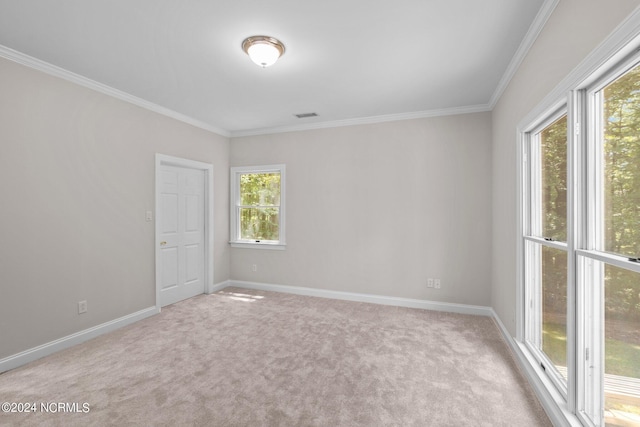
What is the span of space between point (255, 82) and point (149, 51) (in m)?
0.98

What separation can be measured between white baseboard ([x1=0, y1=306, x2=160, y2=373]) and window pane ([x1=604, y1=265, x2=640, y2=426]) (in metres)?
4.15

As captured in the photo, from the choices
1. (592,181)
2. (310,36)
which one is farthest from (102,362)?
(592,181)

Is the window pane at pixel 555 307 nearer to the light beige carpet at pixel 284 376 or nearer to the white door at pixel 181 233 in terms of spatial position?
the light beige carpet at pixel 284 376

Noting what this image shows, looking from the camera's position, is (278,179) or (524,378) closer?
(524,378)

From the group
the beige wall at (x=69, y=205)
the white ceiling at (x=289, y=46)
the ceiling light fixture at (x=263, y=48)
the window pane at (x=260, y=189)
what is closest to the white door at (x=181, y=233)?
the beige wall at (x=69, y=205)

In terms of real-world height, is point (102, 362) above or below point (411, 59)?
below

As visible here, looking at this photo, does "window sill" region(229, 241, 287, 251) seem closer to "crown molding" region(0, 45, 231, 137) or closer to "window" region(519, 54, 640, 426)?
"crown molding" region(0, 45, 231, 137)

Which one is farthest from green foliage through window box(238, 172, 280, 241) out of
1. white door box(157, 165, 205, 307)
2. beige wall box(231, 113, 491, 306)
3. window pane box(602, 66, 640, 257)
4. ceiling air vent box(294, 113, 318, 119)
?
window pane box(602, 66, 640, 257)

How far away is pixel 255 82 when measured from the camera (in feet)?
10.2

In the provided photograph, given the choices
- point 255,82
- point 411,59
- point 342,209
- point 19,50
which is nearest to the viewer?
point 19,50

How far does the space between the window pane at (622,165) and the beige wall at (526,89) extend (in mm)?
272

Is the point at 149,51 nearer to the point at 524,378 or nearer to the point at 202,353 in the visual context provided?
the point at 202,353

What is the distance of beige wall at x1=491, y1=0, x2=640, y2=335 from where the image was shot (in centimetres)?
142

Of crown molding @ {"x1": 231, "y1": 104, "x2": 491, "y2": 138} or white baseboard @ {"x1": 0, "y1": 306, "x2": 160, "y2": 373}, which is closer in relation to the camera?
white baseboard @ {"x1": 0, "y1": 306, "x2": 160, "y2": 373}
